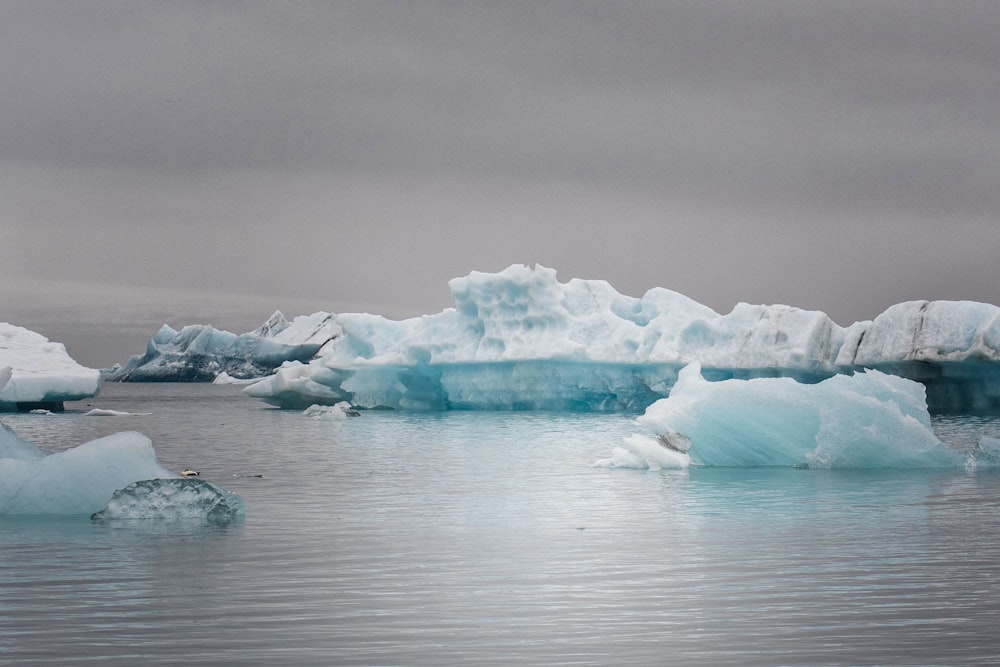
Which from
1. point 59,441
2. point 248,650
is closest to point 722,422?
point 248,650

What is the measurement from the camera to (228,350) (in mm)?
98500

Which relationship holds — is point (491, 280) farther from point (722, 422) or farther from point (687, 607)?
point (687, 607)

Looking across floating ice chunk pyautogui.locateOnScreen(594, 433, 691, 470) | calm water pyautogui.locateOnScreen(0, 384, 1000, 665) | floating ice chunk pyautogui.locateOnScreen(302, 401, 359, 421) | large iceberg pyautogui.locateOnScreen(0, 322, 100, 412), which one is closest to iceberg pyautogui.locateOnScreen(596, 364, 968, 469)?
floating ice chunk pyautogui.locateOnScreen(594, 433, 691, 470)

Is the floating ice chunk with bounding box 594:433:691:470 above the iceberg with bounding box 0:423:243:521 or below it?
below

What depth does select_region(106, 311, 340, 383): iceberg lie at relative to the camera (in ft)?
292

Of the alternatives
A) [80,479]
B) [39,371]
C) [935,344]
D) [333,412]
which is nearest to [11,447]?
[80,479]

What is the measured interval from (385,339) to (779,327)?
478 inches

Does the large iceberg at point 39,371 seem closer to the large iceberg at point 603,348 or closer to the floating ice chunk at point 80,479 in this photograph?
the large iceberg at point 603,348

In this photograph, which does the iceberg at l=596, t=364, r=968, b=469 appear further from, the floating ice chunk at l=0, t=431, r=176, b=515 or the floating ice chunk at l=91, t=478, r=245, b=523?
the floating ice chunk at l=0, t=431, r=176, b=515

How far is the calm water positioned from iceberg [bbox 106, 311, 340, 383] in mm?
69788

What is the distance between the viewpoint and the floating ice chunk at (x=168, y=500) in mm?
10469

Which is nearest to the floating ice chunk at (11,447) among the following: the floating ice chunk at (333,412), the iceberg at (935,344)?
the iceberg at (935,344)

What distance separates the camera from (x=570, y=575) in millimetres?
7836

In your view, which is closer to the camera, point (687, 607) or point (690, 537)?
point (687, 607)
